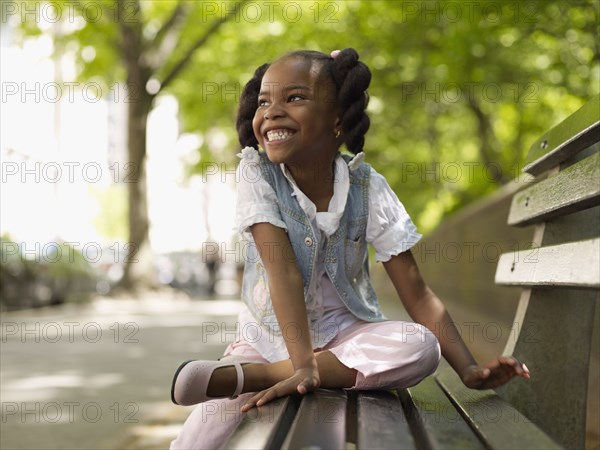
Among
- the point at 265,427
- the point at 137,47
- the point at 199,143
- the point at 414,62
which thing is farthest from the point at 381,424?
the point at 199,143

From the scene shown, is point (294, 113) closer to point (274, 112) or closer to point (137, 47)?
point (274, 112)

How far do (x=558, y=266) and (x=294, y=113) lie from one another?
101 cm

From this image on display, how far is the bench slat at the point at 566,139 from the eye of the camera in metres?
2.51

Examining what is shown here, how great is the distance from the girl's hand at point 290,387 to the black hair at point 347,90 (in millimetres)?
871

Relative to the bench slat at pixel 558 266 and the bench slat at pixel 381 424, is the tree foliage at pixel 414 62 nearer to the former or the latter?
the bench slat at pixel 558 266

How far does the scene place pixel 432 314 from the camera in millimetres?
2965

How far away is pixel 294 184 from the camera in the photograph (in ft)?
9.61

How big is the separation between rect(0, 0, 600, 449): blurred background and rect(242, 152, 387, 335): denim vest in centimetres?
67

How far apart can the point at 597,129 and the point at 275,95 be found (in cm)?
96

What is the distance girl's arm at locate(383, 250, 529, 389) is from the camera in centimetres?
284

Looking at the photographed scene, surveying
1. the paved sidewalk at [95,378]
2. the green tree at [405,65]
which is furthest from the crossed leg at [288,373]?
the green tree at [405,65]

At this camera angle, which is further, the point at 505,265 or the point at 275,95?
the point at 505,265

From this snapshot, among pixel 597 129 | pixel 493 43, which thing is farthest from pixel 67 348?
pixel 597 129

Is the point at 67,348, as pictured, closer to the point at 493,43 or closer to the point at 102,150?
the point at 493,43
